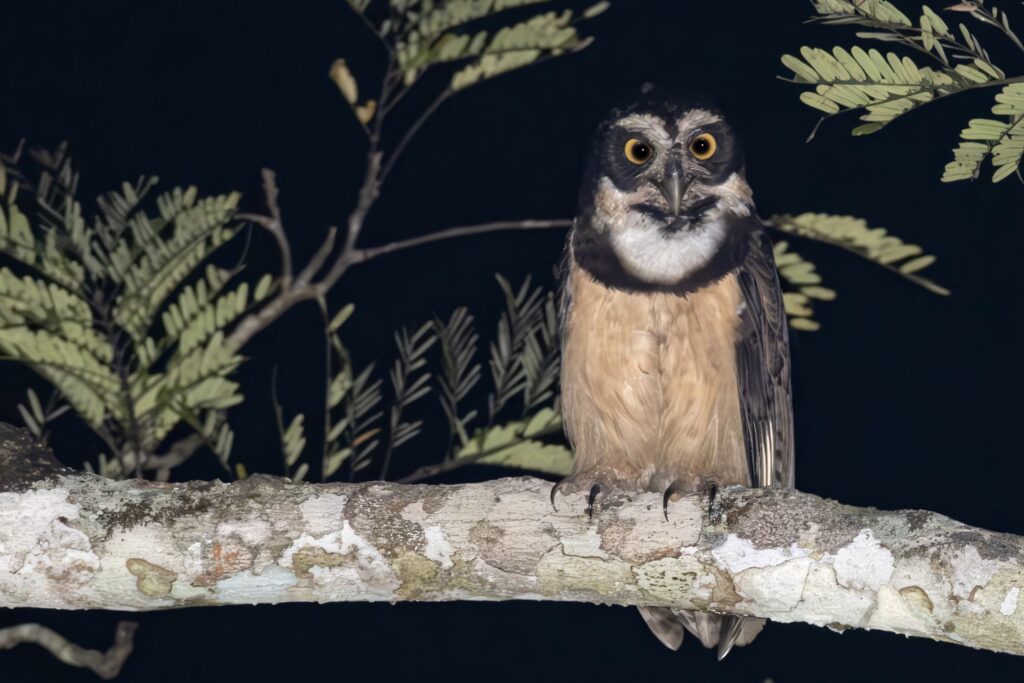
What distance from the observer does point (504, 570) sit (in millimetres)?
2904

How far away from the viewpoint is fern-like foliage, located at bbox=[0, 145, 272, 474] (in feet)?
11.6

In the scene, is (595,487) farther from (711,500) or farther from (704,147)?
(704,147)

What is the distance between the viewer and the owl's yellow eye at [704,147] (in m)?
3.40

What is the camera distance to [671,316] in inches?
132

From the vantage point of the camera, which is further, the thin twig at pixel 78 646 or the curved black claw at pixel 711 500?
the thin twig at pixel 78 646

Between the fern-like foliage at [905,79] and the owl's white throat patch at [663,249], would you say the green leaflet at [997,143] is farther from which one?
the owl's white throat patch at [663,249]

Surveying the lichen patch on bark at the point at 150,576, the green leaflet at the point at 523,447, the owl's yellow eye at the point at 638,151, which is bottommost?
the lichen patch on bark at the point at 150,576

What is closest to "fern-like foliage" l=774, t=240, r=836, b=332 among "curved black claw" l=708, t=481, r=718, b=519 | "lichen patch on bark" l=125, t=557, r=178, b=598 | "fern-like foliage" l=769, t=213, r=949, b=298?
"fern-like foliage" l=769, t=213, r=949, b=298

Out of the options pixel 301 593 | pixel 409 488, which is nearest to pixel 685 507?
pixel 409 488

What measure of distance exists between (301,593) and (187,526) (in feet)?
0.88

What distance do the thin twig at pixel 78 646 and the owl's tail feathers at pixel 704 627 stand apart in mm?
1346

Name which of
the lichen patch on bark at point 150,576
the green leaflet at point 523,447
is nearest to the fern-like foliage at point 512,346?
the green leaflet at point 523,447

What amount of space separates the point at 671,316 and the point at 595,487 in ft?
1.79

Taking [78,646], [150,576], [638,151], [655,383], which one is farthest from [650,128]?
[78,646]
